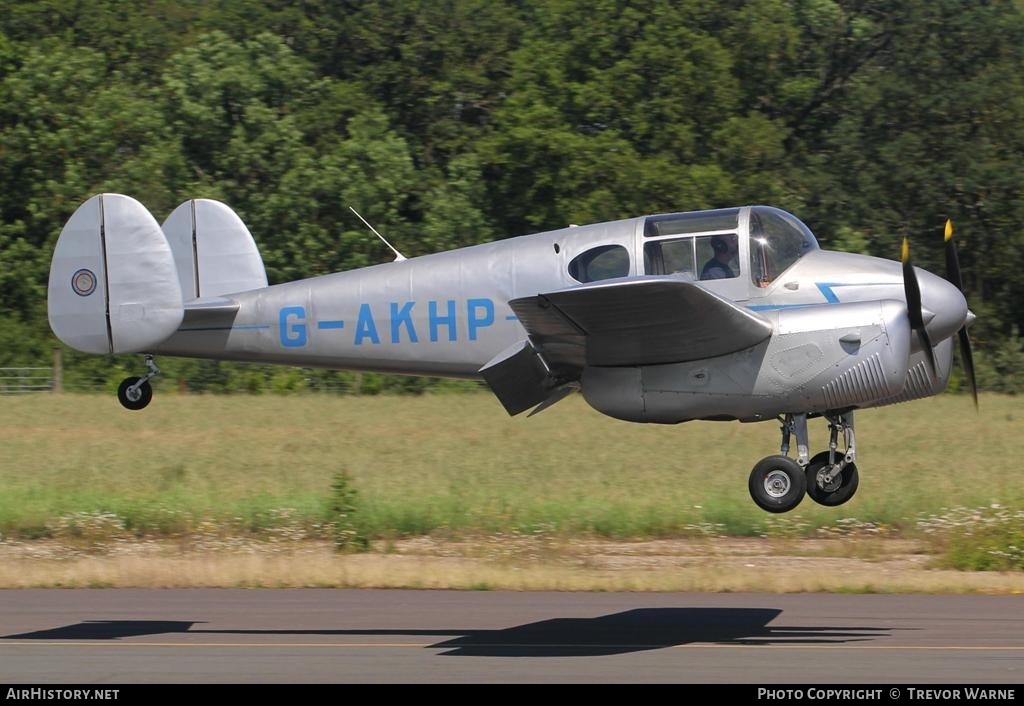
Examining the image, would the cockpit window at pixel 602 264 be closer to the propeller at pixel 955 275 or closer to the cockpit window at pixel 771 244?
the cockpit window at pixel 771 244

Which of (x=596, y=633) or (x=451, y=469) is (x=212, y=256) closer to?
(x=596, y=633)

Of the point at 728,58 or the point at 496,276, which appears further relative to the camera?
the point at 728,58

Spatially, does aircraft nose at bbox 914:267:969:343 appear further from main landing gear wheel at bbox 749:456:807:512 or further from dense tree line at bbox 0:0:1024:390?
dense tree line at bbox 0:0:1024:390

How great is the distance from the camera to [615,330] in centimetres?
1352

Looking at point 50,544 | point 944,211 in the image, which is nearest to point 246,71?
point 944,211

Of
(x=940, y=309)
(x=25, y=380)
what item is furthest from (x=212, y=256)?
(x=25, y=380)


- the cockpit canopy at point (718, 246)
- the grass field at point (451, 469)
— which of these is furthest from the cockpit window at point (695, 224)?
the grass field at point (451, 469)

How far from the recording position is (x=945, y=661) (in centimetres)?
1342

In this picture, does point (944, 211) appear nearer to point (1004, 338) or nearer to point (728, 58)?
point (1004, 338)

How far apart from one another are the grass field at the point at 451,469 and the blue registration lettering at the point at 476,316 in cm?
731

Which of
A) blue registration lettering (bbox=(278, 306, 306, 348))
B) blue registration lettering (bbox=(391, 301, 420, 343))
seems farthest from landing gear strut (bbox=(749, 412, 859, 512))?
blue registration lettering (bbox=(278, 306, 306, 348))

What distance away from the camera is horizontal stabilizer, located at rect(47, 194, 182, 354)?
14688 millimetres

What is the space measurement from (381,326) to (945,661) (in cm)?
623

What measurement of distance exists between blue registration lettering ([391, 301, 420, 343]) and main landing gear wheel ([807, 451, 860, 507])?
4085mm
